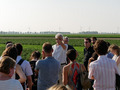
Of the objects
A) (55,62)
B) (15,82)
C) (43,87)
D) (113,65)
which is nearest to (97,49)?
(113,65)

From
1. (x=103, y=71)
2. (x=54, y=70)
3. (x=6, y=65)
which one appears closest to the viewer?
(x=6, y=65)

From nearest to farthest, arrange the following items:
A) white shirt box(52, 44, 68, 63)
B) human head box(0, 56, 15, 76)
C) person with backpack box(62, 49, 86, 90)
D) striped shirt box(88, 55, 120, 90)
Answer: human head box(0, 56, 15, 76), striped shirt box(88, 55, 120, 90), person with backpack box(62, 49, 86, 90), white shirt box(52, 44, 68, 63)

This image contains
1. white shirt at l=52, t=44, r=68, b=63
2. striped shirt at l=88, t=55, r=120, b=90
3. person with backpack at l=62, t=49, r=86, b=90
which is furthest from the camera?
white shirt at l=52, t=44, r=68, b=63

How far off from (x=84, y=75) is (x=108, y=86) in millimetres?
607

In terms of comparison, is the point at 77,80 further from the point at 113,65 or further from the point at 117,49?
the point at 117,49

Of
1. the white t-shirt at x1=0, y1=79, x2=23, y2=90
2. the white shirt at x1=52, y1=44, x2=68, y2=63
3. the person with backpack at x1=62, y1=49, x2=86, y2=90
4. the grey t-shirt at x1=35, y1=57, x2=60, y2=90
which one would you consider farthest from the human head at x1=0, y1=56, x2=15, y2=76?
the white shirt at x1=52, y1=44, x2=68, y2=63

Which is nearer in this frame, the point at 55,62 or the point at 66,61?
the point at 55,62

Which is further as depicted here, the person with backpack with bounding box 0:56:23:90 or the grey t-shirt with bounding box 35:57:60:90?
the grey t-shirt with bounding box 35:57:60:90

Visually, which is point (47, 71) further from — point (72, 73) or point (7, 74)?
point (7, 74)

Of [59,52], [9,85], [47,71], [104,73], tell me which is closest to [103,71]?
[104,73]

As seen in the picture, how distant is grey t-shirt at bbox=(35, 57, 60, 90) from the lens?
457 cm

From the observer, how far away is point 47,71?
15.1 ft

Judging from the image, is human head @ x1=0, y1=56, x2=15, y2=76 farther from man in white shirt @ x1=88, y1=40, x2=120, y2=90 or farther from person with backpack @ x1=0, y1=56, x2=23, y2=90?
man in white shirt @ x1=88, y1=40, x2=120, y2=90

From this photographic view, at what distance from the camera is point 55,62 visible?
4.63m
